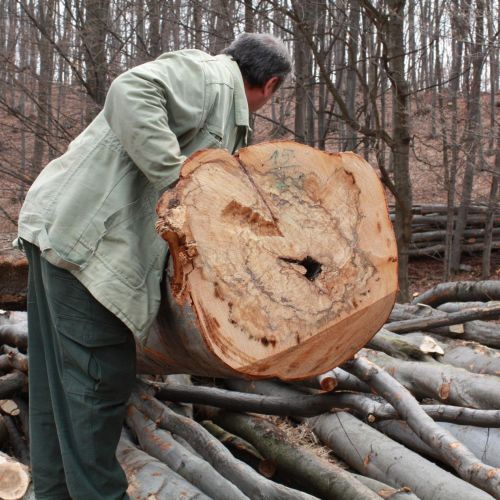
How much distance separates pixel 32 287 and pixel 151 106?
936mm

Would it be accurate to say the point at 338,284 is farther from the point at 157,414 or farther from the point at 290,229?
the point at 157,414

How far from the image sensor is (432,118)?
7828mm

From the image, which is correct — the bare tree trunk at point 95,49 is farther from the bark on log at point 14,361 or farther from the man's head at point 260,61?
the man's head at point 260,61

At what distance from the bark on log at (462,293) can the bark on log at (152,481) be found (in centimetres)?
281

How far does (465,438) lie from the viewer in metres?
3.04

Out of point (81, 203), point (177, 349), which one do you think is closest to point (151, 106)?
point (81, 203)

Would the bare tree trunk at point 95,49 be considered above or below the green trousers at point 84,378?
above

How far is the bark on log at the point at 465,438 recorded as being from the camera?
2.91m

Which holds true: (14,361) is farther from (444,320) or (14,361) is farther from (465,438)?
(444,320)

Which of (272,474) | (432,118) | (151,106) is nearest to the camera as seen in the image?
(151,106)

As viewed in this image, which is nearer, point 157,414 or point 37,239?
point 37,239

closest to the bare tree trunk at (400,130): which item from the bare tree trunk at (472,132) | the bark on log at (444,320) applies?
the bare tree trunk at (472,132)

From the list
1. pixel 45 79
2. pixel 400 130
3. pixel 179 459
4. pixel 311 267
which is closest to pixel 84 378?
pixel 179 459

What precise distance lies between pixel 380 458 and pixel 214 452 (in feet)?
2.32
